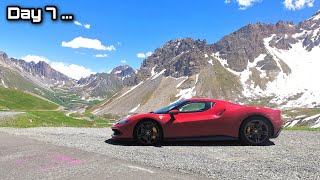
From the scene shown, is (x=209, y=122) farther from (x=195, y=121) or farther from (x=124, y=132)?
(x=124, y=132)

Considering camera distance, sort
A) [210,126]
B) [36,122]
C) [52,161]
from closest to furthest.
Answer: [52,161]
[210,126]
[36,122]

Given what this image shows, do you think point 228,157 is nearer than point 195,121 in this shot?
Yes

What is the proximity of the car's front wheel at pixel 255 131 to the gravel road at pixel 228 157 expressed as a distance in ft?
1.30

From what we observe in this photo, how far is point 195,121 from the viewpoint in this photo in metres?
14.1

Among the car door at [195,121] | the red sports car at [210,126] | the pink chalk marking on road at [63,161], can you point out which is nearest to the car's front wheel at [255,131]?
the red sports car at [210,126]

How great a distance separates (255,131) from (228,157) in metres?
3.37

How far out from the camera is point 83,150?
473 inches

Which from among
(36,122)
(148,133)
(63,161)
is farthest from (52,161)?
(36,122)

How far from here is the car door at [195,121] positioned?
46.1 ft

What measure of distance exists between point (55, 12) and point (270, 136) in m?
20.4

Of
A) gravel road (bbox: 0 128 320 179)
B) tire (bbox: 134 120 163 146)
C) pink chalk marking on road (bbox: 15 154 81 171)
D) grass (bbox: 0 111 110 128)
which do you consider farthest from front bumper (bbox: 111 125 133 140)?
grass (bbox: 0 111 110 128)

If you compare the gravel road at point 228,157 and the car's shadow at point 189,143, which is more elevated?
the car's shadow at point 189,143

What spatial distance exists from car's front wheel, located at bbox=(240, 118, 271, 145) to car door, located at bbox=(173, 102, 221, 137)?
3.79 ft

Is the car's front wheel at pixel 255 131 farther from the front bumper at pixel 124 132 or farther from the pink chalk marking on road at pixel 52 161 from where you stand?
the pink chalk marking on road at pixel 52 161
